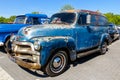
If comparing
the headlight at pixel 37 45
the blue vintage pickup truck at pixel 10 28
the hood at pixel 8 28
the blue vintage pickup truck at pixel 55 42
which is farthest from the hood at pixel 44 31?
the hood at pixel 8 28

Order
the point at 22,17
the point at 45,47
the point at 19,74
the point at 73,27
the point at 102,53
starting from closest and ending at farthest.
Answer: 1. the point at 45,47
2. the point at 19,74
3. the point at 73,27
4. the point at 102,53
5. the point at 22,17

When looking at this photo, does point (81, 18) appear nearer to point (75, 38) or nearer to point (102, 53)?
point (75, 38)

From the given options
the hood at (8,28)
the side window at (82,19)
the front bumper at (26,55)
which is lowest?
the front bumper at (26,55)

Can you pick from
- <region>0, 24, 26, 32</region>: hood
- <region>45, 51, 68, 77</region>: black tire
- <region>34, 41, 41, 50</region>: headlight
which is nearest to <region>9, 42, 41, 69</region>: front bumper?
<region>34, 41, 41, 50</region>: headlight

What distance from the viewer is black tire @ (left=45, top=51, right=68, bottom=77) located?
5.41 m

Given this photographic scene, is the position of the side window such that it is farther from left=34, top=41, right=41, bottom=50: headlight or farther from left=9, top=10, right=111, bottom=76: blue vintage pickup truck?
left=34, top=41, right=41, bottom=50: headlight

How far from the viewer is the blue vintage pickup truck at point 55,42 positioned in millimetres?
5039

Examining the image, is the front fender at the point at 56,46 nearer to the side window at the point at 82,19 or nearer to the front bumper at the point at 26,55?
the front bumper at the point at 26,55

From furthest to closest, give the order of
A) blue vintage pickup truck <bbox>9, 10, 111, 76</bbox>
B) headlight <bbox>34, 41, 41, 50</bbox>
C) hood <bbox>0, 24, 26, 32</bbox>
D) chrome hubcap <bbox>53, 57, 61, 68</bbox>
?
1. hood <bbox>0, 24, 26, 32</bbox>
2. chrome hubcap <bbox>53, 57, 61, 68</bbox>
3. blue vintage pickup truck <bbox>9, 10, 111, 76</bbox>
4. headlight <bbox>34, 41, 41, 50</bbox>

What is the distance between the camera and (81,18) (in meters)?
6.73

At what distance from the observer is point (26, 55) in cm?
536

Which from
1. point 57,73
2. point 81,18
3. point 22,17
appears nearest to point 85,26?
point 81,18

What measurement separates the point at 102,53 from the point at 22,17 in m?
5.38

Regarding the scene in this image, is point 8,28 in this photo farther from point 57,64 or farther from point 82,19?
point 57,64
